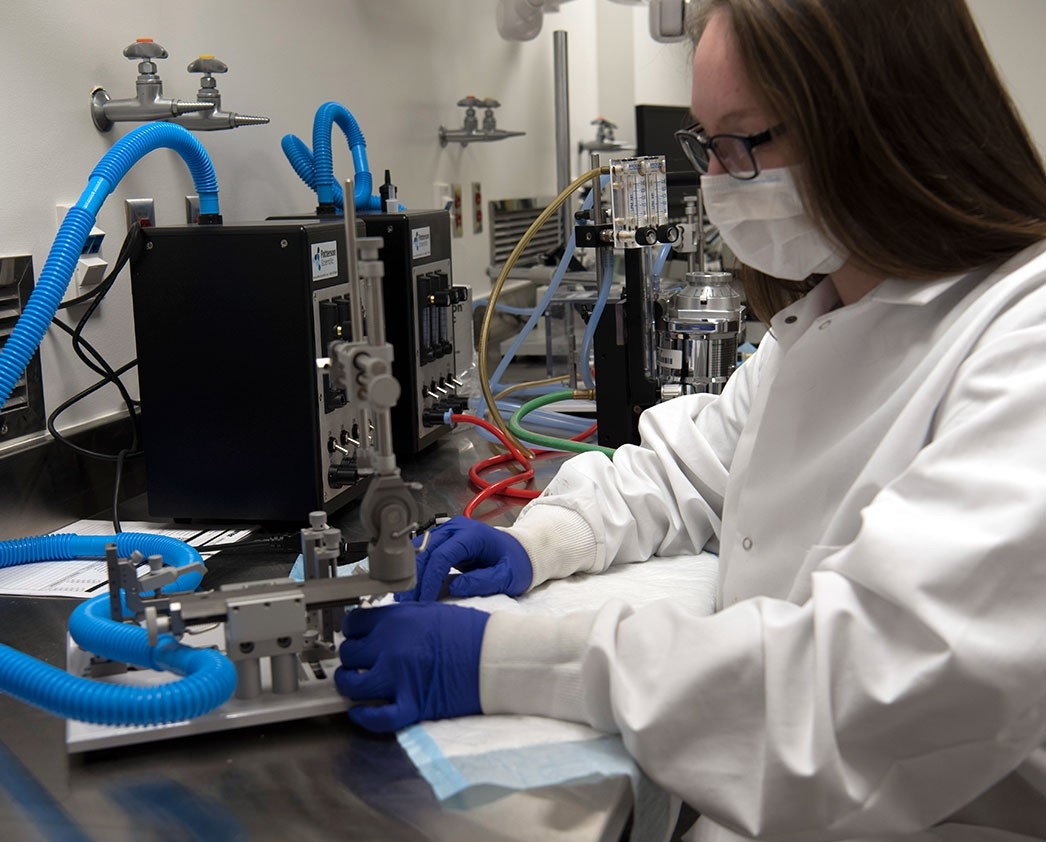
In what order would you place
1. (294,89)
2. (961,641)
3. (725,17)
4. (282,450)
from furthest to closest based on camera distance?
(294,89) → (282,450) → (725,17) → (961,641)

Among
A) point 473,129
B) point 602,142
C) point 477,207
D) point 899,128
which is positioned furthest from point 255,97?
point 602,142

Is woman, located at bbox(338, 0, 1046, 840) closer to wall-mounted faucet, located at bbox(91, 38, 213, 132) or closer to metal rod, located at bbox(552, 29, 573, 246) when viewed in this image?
wall-mounted faucet, located at bbox(91, 38, 213, 132)

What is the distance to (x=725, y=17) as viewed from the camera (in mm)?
974

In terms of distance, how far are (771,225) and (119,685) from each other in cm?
72

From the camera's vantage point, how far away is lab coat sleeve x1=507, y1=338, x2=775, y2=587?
1.22 metres

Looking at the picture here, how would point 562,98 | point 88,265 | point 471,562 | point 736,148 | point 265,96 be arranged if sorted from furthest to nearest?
1. point 562,98
2. point 265,96
3. point 88,265
4. point 471,562
5. point 736,148

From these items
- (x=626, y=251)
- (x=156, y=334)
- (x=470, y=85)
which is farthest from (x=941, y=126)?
(x=470, y=85)

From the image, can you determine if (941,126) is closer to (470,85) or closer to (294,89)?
(294,89)

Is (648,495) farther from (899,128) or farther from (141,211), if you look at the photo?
(141,211)

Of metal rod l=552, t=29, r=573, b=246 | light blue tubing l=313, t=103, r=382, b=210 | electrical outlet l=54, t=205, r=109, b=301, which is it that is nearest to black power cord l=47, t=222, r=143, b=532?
electrical outlet l=54, t=205, r=109, b=301

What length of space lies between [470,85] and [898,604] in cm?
253

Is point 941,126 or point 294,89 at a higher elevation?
point 294,89

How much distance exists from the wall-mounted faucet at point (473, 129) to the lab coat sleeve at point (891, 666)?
84.3 inches

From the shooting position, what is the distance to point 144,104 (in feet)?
5.03
